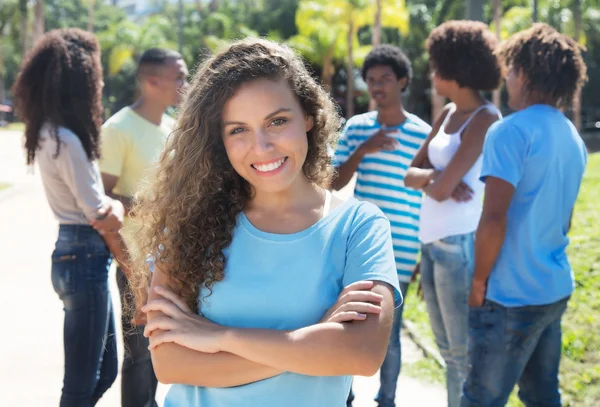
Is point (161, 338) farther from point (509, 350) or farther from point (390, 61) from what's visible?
point (390, 61)

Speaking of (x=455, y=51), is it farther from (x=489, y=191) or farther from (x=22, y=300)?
(x=22, y=300)

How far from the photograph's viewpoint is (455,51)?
396cm

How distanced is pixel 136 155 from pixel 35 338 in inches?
108

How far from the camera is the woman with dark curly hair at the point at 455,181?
3881 mm

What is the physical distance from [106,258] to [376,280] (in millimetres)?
1991

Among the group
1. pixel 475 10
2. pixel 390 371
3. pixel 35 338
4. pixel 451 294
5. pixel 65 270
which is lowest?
pixel 35 338

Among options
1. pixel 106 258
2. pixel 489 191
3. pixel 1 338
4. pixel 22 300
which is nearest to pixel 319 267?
pixel 489 191

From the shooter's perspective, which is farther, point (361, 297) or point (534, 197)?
point (534, 197)

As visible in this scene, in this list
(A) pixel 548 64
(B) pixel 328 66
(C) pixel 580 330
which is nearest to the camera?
(A) pixel 548 64

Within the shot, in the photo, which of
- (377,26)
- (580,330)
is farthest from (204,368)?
(377,26)

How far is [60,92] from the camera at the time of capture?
141 inches

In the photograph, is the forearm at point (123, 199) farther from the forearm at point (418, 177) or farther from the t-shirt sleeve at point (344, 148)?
the forearm at point (418, 177)

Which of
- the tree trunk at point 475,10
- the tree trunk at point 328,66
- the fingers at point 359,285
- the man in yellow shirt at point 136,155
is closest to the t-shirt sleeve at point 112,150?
the man in yellow shirt at point 136,155

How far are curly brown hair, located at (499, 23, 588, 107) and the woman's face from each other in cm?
141
